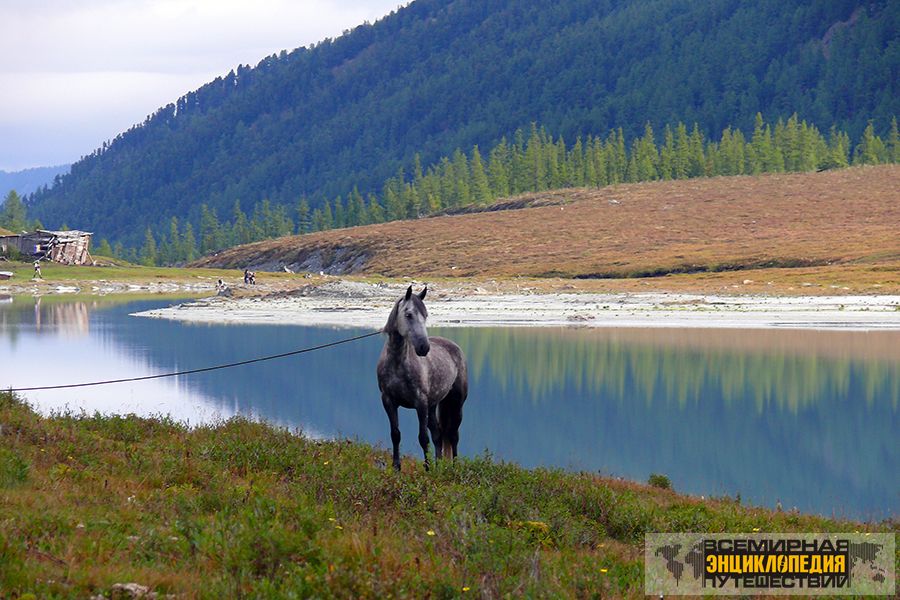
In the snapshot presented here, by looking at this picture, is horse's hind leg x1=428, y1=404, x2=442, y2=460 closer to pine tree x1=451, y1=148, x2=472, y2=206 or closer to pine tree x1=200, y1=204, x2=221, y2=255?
pine tree x1=451, y1=148, x2=472, y2=206

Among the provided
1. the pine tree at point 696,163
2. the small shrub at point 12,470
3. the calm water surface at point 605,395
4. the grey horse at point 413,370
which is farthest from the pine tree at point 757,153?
the small shrub at point 12,470

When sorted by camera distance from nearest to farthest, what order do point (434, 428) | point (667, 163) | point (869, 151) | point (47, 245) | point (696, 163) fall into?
point (434, 428)
point (47, 245)
point (696, 163)
point (667, 163)
point (869, 151)

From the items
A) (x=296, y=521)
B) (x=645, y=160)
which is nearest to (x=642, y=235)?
(x=645, y=160)

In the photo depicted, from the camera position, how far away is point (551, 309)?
64.2m

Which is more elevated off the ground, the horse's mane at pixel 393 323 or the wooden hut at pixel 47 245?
the wooden hut at pixel 47 245

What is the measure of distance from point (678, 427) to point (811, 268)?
183ft

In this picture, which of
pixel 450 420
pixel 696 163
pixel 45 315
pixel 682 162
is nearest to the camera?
pixel 450 420

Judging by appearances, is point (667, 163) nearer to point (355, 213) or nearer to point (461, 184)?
point (461, 184)

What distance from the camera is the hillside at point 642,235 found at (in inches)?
3511

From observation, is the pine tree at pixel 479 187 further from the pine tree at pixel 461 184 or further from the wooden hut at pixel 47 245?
the wooden hut at pixel 47 245

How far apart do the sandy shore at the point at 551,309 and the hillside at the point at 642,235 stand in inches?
601

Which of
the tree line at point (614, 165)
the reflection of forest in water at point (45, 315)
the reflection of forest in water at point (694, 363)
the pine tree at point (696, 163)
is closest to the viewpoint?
the reflection of forest in water at point (694, 363)

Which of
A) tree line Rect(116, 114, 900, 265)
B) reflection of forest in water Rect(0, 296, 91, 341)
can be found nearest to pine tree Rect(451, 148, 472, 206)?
tree line Rect(116, 114, 900, 265)

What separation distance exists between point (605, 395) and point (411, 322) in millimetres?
20745
